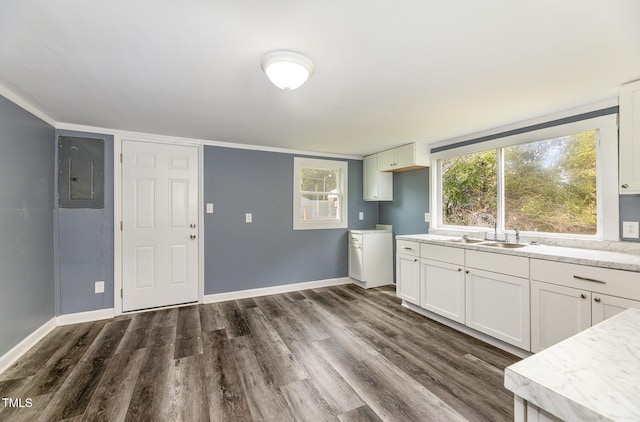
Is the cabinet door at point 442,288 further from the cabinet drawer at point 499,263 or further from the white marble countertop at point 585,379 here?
the white marble countertop at point 585,379

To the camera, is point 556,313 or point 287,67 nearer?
point 287,67

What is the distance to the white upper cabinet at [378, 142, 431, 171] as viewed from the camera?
3.72m

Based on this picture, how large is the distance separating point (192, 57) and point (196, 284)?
9.36 ft

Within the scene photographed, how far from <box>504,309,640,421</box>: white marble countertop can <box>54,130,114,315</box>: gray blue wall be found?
386 centimetres

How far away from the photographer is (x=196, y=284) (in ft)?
11.8

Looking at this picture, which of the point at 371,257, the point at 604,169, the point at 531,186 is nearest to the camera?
the point at 604,169

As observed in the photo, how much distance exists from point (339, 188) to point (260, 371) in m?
3.11

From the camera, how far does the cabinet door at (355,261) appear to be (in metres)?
4.29

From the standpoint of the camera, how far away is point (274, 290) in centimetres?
403

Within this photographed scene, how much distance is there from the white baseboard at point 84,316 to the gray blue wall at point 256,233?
3.50ft

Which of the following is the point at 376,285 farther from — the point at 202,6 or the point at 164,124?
the point at 202,6

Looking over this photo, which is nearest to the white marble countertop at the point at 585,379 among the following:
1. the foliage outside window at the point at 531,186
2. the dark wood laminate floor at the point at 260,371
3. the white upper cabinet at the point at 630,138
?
the dark wood laminate floor at the point at 260,371

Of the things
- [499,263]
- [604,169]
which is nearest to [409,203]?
[499,263]

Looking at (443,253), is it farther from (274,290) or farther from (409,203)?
(274,290)
